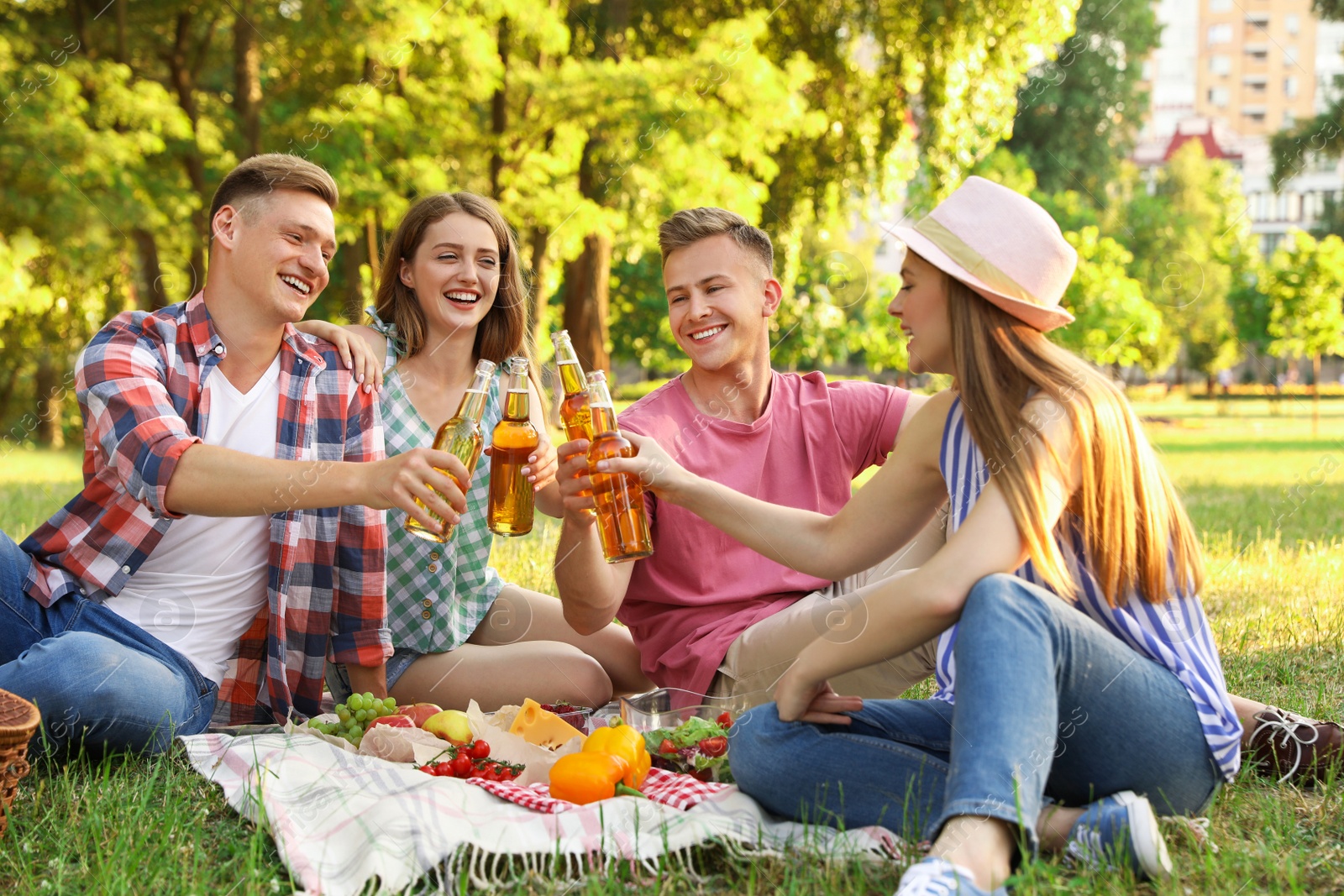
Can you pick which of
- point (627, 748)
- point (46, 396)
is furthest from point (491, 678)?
point (46, 396)

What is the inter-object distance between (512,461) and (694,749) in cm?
94

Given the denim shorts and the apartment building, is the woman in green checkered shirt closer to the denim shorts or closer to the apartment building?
the denim shorts

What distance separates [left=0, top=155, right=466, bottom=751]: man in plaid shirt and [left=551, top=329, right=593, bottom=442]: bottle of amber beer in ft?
2.00

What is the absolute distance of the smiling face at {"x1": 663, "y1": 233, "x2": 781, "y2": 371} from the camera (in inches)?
142

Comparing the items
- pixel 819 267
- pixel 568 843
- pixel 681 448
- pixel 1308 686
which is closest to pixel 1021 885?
pixel 568 843

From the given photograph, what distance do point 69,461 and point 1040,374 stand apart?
1548 centimetres

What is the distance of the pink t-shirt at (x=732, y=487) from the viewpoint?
11.3ft

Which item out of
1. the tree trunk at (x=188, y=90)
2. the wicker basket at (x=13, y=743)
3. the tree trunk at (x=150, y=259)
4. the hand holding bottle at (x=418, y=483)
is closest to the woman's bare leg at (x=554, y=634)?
the hand holding bottle at (x=418, y=483)

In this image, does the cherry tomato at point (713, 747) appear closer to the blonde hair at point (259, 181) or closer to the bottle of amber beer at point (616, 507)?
the bottle of amber beer at point (616, 507)

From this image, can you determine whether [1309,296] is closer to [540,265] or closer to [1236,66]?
[540,265]

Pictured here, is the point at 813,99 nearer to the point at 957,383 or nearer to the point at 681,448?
the point at 681,448

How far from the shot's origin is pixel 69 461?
1505 centimetres

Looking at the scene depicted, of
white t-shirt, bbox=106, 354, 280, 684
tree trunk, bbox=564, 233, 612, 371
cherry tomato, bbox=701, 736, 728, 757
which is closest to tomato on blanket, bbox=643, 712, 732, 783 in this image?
cherry tomato, bbox=701, 736, 728, 757

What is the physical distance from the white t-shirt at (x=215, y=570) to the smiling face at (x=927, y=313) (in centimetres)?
179
